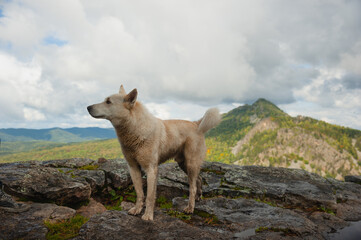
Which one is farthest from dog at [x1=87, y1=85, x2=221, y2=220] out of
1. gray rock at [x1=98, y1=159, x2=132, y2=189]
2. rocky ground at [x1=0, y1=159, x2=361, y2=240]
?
gray rock at [x1=98, y1=159, x2=132, y2=189]

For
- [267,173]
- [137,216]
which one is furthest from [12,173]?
[267,173]

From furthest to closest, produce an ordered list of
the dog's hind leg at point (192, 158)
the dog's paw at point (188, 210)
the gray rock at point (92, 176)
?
the gray rock at point (92, 176) < the dog's hind leg at point (192, 158) < the dog's paw at point (188, 210)

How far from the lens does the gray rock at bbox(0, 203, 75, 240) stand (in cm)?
→ 555

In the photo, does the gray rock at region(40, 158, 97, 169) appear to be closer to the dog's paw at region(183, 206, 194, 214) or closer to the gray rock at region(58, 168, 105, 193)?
the gray rock at region(58, 168, 105, 193)

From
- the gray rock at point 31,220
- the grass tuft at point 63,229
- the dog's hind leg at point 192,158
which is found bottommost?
the grass tuft at point 63,229

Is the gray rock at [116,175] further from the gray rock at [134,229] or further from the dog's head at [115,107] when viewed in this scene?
the dog's head at [115,107]

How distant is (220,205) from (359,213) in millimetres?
7931

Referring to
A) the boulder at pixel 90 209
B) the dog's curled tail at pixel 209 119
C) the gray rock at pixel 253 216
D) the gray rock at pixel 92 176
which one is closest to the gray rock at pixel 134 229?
the gray rock at pixel 253 216

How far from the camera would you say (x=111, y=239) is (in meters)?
5.27

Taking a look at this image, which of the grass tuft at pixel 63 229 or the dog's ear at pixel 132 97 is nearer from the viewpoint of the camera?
the grass tuft at pixel 63 229

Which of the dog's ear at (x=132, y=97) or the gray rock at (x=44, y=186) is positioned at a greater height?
the dog's ear at (x=132, y=97)

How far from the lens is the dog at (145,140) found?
21.6ft

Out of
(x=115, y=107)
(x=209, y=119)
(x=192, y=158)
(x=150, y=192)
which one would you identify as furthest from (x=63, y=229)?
(x=209, y=119)

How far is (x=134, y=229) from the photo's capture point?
5.82 metres
